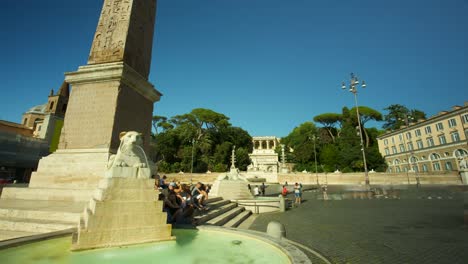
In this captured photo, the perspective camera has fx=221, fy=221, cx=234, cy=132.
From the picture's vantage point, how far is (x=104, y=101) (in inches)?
248

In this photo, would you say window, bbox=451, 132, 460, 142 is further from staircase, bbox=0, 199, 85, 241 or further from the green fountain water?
staircase, bbox=0, 199, 85, 241

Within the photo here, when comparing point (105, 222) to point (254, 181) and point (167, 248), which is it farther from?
point (254, 181)

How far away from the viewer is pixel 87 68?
6723 millimetres

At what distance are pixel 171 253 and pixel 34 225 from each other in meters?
2.89

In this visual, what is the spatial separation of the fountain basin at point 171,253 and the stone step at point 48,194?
1.75 meters

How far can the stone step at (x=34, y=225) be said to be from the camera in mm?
3982

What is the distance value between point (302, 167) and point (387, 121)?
30567 mm

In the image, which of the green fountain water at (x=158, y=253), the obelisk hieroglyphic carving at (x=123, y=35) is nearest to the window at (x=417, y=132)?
the obelisk hieroglyphic carving at (x=123, y=35)

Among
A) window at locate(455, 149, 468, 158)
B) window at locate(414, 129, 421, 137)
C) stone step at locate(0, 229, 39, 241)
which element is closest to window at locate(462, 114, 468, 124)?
window at locate(455, 149, 468, 158)

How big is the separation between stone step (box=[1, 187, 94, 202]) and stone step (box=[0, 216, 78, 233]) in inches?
39.1

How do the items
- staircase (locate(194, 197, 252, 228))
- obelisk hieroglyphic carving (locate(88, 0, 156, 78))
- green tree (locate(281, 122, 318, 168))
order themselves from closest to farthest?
staircase (locate(194, 197, 252, 228)) < obelisk hieroglyphic carving (locate(88, 0, 156, 78)) < green tree (locate(281, 122, 318, 168))

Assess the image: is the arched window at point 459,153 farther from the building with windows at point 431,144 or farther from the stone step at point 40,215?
the stone step at point 40,215

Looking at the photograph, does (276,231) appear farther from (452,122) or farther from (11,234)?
(452,122)

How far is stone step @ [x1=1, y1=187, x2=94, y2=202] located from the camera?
516cm
